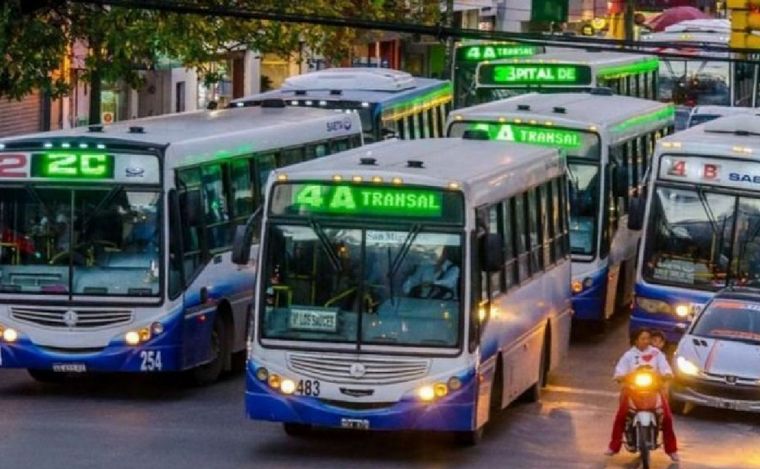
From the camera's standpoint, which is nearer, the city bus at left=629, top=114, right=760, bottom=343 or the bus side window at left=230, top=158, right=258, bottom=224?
the bus side window at left=230, top=158, right=258, bottom=224

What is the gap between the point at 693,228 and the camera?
2688 cm

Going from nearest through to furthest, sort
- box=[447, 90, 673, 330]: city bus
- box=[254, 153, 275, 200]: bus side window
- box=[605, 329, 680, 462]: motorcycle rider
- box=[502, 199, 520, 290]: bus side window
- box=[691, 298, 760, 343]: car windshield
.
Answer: box=[605, 329, 680, 462]: motorcycle rider
box=[502, 199, 520, 290]: bus side window
box=[691, 298, 760, 343]: car windshield
box=[254, 153, 275, 200]: bus side window
box=[447, 90, 673, 330]: city bus

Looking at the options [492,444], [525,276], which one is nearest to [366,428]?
[492,444]

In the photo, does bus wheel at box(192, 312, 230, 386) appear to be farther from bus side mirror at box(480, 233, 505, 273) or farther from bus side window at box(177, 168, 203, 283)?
bus side mirror at box(480, 233, 505, 273)

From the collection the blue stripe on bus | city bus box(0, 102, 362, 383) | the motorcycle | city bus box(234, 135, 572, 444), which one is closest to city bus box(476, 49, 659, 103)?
the blue stripe on bus

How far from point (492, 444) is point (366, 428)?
2.08 meters

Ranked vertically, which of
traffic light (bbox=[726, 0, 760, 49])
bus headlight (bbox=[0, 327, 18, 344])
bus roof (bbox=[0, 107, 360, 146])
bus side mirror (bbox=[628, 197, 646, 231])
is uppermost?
traffic light (bbox=[726, 0, 760, 49])

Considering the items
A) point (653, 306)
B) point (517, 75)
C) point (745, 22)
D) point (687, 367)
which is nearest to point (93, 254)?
point (687, 367)

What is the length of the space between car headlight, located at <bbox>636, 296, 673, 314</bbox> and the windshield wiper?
7858 mm

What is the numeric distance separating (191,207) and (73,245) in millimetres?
1379

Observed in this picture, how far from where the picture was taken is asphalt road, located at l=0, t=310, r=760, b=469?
2019 centimetres

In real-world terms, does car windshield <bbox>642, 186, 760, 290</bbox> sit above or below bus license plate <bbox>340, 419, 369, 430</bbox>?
above

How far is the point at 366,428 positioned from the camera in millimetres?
19859

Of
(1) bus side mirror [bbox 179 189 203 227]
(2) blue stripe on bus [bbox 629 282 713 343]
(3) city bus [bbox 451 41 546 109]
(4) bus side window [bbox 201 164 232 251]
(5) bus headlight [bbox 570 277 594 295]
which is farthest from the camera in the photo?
(3) city bus [bbox 451 41 546 109]
